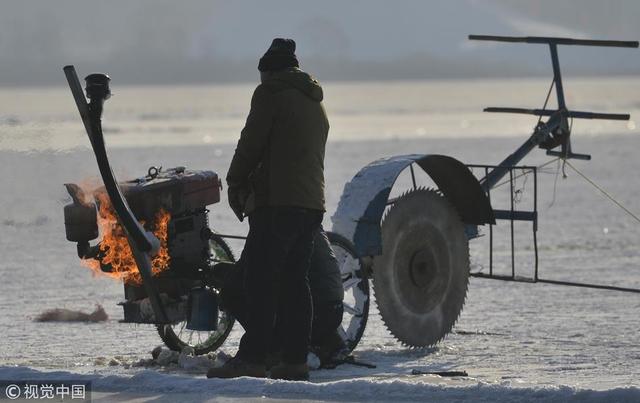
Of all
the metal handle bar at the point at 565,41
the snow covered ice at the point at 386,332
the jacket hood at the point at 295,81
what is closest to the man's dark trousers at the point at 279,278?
the snow covered ice at the point at 386,332

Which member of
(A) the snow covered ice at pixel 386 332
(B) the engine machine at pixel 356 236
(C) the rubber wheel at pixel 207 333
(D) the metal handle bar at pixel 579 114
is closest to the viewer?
(A) the snow covered ice at pixel 386 332

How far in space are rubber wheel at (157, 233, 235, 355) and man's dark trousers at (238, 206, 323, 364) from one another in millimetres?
1191

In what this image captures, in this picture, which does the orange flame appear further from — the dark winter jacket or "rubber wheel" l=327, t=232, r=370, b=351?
"rubber wheel" l=327, t=232, r=370, b=351

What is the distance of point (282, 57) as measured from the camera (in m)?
8.88

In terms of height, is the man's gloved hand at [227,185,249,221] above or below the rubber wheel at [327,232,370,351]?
above

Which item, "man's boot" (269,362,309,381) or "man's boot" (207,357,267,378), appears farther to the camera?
"man's boot" (269,362,309,381)

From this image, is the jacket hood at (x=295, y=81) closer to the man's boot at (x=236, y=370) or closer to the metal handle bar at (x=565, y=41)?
the man's boot at (x=236, y=370)

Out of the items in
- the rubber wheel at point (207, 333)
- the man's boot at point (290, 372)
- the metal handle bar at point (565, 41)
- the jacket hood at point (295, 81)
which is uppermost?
the metal handle bar at point (565, 41)

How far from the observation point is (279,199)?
8.77 m

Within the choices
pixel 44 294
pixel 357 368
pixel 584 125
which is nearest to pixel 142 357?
pixel 357 368

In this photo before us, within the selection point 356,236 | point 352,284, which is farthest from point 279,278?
point 356,236

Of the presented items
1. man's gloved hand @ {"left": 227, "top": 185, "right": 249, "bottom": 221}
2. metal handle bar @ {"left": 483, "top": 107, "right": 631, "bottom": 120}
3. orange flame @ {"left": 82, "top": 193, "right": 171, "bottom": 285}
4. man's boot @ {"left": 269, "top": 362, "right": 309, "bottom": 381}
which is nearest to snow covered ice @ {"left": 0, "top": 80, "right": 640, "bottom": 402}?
man's boot @ {"left": 269, "top": 362, "right": 309, "bottom": 381}

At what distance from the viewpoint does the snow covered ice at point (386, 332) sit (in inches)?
320

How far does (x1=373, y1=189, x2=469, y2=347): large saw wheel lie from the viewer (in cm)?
1073
